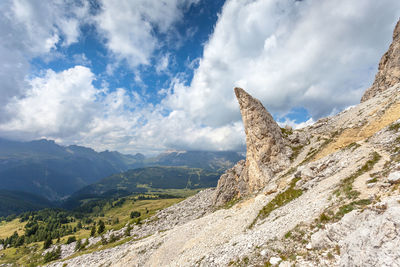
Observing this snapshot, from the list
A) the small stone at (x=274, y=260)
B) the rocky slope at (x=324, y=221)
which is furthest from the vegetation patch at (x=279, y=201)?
the small stone at (x=274, y=260)

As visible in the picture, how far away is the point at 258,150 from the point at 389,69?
70177 millimetres

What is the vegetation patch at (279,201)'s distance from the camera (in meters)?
25.6

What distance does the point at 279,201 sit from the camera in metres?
27.3

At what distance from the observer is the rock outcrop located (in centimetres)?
5366

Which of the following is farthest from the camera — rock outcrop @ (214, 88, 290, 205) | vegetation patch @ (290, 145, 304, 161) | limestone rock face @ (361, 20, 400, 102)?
limestone rock face @ (361, 20, 400, 102)

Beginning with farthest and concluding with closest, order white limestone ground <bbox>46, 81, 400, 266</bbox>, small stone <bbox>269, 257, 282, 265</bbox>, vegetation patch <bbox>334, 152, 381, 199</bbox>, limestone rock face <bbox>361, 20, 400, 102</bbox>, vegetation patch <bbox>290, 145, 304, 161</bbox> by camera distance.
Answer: limestone rock face <bbox>361, 20, 400, 102</bbox>, vegetation patch <bbox>290, 145, 304, 161</bbox>, vegetation patch <bbox>334, 152, 381, 199</bbox>, small stone <bbox>269, 257, 282, 265</bbox>, white limestone ground <bbox>46, 81, 400, 266</bbox>

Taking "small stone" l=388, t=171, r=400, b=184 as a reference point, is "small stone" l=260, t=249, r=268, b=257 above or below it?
below

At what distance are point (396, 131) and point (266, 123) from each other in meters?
35.6

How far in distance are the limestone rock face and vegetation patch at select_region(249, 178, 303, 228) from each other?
8014 centimetres

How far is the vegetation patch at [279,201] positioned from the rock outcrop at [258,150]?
22.1m

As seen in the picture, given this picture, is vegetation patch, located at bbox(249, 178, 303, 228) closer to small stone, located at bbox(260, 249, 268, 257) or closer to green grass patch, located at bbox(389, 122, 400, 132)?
small stone, located at bbox(260, 249, 268, 257)

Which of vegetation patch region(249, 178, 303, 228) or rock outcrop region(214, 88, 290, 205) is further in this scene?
rock outcrop region(214, 88, 290, 205)

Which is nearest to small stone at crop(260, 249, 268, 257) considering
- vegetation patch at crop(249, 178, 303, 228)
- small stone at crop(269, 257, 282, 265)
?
small stone at crop(269, 257, 282, 265)

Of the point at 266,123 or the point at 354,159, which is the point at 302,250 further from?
the point at 266,123
